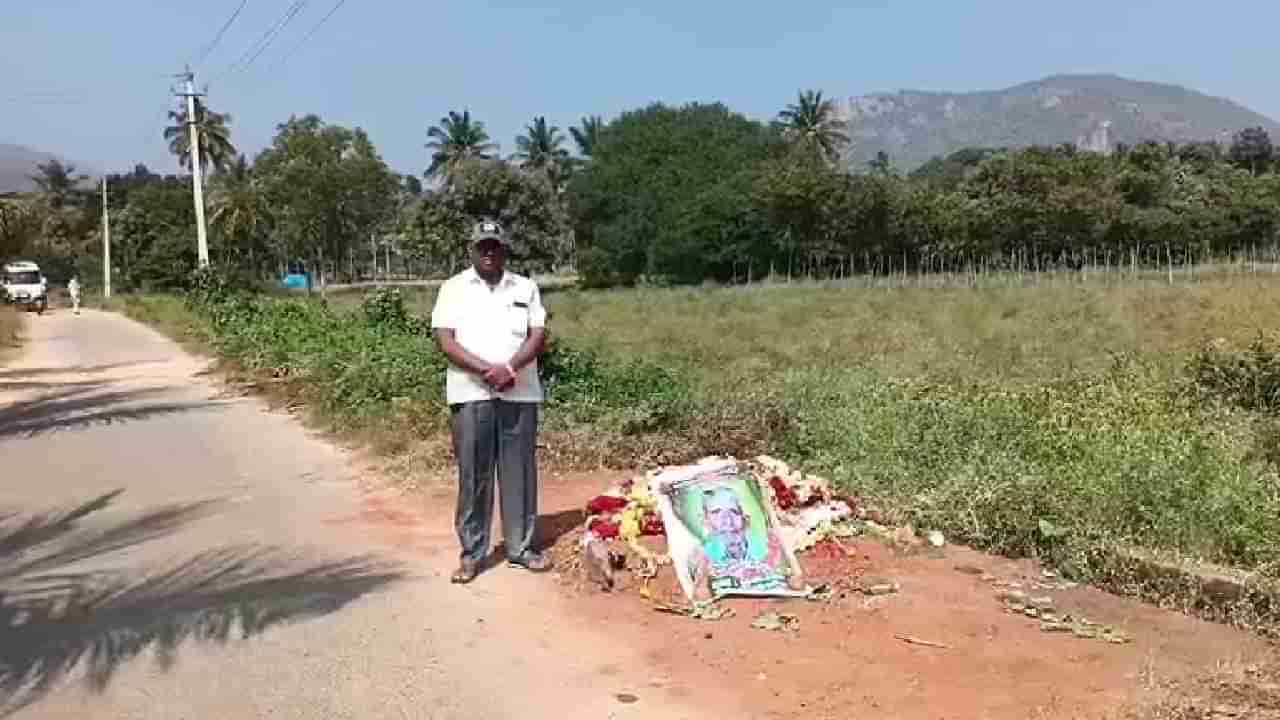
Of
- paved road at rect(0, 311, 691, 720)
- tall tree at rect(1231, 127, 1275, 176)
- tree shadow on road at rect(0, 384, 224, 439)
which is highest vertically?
tall tree at rect(1231, 127, 1275, 176)

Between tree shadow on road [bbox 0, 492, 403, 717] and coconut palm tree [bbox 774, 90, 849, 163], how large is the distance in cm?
8796

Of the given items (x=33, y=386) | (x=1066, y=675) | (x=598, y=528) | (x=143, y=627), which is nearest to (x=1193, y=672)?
(x=1066, y=675)

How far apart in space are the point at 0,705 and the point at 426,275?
86.2 meters

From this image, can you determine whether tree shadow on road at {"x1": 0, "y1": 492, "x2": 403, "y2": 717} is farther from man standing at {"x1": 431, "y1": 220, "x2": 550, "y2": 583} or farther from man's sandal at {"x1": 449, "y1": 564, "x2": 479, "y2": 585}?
man standing at {"x1": 431, "y1": 220, "x2": 550, "y2": 583}

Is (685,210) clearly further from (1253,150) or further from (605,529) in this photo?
(605,529)

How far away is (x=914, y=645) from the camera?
5.19 m

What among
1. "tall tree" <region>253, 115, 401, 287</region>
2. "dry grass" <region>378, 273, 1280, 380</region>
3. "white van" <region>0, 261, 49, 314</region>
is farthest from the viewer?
"tall tree" <region>253, 115, 401, 287</region>

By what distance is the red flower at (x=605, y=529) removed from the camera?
6.68m

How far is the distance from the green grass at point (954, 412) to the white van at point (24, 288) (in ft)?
101

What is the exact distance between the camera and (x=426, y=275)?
295 feet

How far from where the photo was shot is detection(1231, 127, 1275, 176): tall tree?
304ft

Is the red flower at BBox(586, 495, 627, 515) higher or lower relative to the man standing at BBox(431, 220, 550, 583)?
lower

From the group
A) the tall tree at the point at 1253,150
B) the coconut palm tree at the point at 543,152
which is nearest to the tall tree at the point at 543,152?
the coconut palm tree at the point at 543,152

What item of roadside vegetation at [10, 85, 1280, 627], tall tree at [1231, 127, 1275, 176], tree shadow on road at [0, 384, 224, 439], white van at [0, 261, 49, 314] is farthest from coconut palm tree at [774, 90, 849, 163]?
tree shadow on road at [0, 384, 224, 439]
